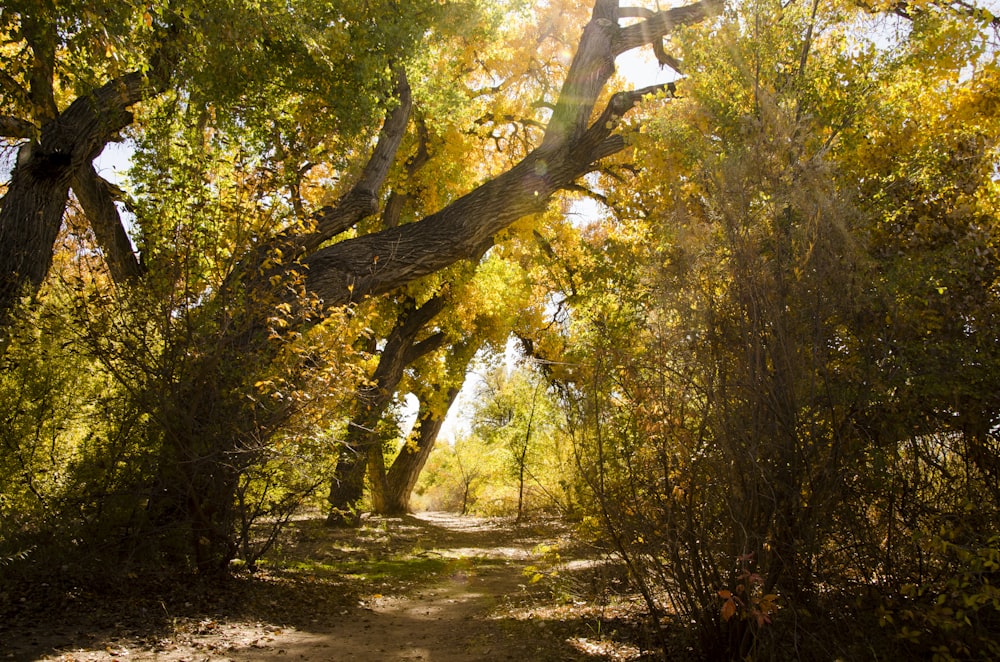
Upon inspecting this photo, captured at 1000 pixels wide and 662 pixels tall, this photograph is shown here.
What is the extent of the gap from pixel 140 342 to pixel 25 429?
131 cm

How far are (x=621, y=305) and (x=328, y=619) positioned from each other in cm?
420

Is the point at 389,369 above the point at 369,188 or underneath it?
underneath

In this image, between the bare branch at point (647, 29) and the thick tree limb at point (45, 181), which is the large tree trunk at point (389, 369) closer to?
the thick tree limb at point (45, 181)

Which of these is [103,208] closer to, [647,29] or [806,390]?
[647,29]

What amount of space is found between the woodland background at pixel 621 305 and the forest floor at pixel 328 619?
15.5 inches

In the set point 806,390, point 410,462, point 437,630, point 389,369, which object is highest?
point 389,369

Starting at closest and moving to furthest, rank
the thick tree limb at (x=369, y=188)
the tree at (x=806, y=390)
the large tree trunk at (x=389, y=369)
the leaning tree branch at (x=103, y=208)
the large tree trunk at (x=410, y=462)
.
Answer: the tree at (x=806, y=390) < the large tree trunk at (x=389, y=369) < the leaning tree branch at (x=103, y=208) < the thick tree limb at (x=369, y=188) < the large tree trunk at (x=410, y=462)

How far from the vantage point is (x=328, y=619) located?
614cm

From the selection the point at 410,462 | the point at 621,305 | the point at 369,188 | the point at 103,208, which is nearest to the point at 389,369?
the point at 410,462

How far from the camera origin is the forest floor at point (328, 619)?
4543 millimetres

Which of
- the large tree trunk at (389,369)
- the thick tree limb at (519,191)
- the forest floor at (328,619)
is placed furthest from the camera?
the thick tree limb at (519,191)

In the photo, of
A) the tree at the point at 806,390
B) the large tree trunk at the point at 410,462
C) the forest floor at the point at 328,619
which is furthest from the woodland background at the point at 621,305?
the large tree trunk at the point at 410,462

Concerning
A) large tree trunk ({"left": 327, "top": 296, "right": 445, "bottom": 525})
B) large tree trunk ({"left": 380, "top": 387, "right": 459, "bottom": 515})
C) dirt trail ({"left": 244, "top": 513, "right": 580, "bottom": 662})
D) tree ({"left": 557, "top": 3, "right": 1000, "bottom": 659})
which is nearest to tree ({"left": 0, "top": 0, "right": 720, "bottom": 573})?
large tree trunk ({"left": 327, "top": 296, "right": 445, "bottom": 525})

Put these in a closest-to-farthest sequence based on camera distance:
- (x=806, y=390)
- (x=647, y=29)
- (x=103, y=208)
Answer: (x=806, y=390), (x=103, y=208), (x=647, y=29)
